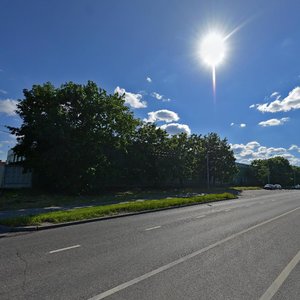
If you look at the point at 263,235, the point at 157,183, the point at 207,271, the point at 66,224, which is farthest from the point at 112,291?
the point at 157,183

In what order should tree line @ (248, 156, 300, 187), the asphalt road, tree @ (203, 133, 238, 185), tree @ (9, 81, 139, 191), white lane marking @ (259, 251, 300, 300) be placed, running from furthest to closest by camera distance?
tree line @ (248, 156, 300, 187) → tree @ (203, 133, 238, 185) → tree @ (9, 81, 139, 191) → the asphalt road → white lane marking @ (259, 251, 300, 300)

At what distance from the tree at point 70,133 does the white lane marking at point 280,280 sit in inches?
847

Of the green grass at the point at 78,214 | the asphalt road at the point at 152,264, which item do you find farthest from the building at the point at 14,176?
the asphalt road at the point at 152,264

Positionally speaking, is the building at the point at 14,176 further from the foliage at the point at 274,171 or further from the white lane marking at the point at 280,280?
the foliage at the point at 274,171

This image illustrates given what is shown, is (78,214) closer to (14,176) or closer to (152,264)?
(152,264)

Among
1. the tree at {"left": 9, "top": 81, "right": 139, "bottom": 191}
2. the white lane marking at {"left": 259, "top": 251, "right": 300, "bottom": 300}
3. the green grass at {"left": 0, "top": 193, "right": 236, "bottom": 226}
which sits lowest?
the white lane marking at {"left": 259, "top": 251, "right": 300, "bottom": 300}

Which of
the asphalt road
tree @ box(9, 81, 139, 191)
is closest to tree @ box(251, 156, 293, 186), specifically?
tree @ box(9, 81, 139, 191)

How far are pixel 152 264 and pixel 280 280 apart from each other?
242 centimetres

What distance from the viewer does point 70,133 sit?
86.4 ft

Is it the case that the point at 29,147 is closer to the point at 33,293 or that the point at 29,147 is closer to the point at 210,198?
the point at 210,198

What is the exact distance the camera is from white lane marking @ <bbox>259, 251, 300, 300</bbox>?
14.7 ft

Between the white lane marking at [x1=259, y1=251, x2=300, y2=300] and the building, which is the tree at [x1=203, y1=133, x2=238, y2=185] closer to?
the building

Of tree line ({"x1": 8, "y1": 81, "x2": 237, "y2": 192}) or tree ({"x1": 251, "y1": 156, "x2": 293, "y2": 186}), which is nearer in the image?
tree line ({"x1": 8, "y1": 81, "x2": 237, "y2": 192})

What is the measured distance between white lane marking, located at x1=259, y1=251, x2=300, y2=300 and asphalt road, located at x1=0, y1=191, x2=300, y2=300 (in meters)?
0.01
